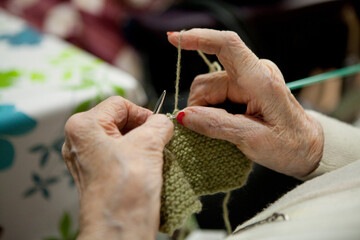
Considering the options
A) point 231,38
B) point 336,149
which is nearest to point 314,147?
point 336,149

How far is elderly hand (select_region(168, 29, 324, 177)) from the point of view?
54cm

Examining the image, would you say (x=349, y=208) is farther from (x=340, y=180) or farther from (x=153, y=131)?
(x=153, y=131)

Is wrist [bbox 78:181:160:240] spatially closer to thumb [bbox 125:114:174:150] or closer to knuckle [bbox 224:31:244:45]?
thumb [bbox 125:114:174:150]

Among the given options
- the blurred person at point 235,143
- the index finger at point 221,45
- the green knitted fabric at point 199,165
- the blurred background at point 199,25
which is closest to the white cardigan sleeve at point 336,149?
the blurred person at point 235,143

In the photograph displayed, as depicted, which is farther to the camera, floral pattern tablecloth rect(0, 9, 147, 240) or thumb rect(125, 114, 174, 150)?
floral pattern tablecloth rect(0, 9, 147, 240)

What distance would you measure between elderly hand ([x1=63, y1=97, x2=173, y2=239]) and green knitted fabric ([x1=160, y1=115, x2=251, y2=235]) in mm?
63

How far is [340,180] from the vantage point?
53 cm

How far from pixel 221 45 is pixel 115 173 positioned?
30 cm

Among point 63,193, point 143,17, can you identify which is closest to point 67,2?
point 143,17

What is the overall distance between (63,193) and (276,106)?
2.17 ft

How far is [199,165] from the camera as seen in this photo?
23.7 inches

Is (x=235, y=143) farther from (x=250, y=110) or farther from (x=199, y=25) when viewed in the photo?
(x=199, y=25)

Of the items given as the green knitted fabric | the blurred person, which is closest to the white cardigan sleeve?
the blurred person

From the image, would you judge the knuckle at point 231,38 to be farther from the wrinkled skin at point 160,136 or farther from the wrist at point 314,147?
the wrist at point 314,147
